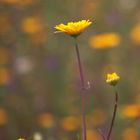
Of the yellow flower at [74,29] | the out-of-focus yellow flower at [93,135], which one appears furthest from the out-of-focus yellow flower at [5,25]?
the yellow flower at [74,29]

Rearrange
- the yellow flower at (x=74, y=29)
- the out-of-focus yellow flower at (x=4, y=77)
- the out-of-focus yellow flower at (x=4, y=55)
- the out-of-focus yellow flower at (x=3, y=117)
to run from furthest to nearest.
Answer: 1. the out-of-focus yellow flower at (x=4, y=55)
2. the out-of-focus yellow flower at (x=4, y=77)
3. the out-of-focus yellow flower at (x=3, y=117)
4. the yellow flower at (x=74, y=29)

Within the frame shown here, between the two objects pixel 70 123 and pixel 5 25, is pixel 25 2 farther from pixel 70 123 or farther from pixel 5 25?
pixel 70 123

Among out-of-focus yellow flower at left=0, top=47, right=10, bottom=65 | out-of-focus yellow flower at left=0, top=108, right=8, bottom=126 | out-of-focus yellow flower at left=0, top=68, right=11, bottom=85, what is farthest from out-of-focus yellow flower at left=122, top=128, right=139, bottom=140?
out-of-focus yellow flower at left=0, top=47, right=10, bottom=65

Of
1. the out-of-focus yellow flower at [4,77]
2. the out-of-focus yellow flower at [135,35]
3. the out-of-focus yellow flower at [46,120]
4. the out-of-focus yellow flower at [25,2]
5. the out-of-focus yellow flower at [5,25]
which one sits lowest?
the out-of-focus yellow flower at [46,120]

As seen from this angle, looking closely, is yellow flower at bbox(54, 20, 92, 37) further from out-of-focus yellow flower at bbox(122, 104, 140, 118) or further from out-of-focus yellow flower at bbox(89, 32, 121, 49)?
out-of-focus yellow flower at bbox(89, 32, 121, 49)

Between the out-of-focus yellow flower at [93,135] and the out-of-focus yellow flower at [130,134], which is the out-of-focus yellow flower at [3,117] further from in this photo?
the out-of-focus yellow flower at [130,134]

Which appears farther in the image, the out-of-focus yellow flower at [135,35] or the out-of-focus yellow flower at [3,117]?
the out-of-focus yellow flower at [135,35]

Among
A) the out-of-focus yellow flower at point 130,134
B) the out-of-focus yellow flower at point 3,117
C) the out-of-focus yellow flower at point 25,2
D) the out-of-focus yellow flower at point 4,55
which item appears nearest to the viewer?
the out-of-focus yellow flower at point 130,134
